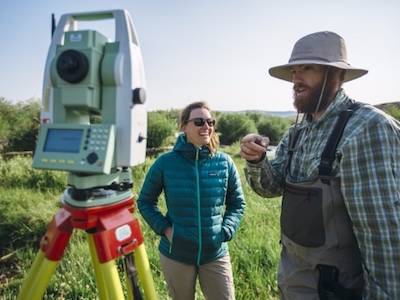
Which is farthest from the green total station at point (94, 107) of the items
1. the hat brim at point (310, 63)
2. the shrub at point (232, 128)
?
the shrub at point (232, 128)

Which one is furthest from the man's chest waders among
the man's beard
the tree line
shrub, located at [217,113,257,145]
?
shrub, located at [217,113,257,145]

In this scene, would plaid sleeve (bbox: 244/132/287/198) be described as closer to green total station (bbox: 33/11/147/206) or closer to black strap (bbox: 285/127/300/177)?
black strap (bbox: 285/127/300/177)

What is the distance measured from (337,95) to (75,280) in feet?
9.20

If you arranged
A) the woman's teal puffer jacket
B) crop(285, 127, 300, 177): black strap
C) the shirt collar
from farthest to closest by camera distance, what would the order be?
the woman's teal puffer jacket < crop(285, 127, 300, 177): black strap < the shirt collar

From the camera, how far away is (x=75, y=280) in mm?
3260

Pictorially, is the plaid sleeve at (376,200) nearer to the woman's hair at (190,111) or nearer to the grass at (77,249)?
the woman's hair at (190,111)

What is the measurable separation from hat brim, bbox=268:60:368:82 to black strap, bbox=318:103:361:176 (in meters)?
0.31

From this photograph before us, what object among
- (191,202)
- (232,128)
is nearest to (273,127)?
(232,128)

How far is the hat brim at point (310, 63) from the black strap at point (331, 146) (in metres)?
0.31

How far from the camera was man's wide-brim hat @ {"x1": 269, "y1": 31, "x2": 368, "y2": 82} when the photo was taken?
1.89 m

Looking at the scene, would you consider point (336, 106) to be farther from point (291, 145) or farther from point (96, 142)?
point (96, 142)

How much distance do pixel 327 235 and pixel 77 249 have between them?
302cm

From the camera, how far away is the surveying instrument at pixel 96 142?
4.28 ft

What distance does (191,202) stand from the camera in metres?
2.38
